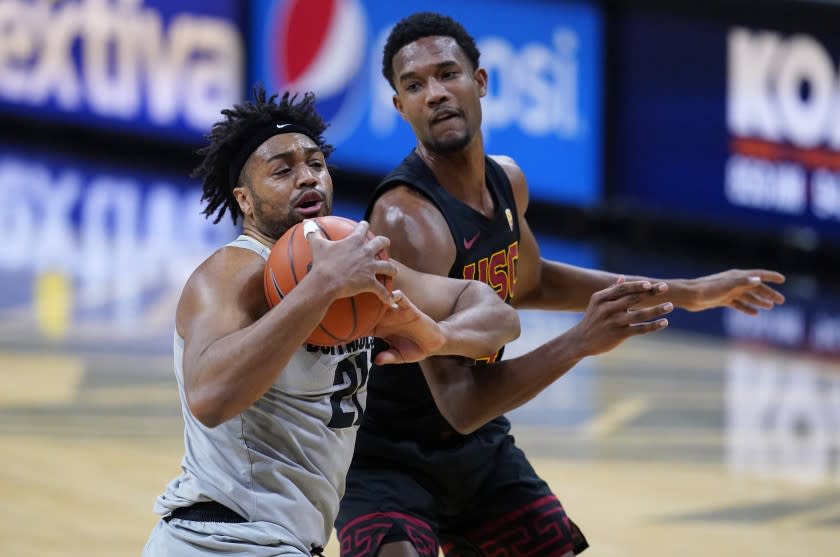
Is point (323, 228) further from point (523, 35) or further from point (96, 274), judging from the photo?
point (523, 35)

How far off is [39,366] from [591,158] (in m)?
6.80

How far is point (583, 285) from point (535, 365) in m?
1.12

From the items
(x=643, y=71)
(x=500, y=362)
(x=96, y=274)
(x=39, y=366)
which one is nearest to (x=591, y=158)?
(x=643, y=71)

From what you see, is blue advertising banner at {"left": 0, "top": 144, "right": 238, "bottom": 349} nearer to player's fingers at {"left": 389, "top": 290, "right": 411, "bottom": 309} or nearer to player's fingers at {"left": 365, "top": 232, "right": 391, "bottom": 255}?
player's fingers at {"left": 389, "top": 290, "right": 411, "bottom": 309}

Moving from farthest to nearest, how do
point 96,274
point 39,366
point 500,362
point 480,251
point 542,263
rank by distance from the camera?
point 96,274, point 39,366, point 542,263, point 480,251, point 500,362

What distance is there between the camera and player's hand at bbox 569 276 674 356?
3.72 meters

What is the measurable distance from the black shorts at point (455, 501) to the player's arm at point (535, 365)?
1.06 ft

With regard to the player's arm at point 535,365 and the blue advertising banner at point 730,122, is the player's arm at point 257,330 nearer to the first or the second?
the player's arm at point 535,365

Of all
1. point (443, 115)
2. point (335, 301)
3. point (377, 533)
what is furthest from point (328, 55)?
point (335, 301)

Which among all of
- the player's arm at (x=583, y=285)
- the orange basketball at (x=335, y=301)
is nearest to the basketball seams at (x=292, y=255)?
the orange basketball at (x=335, y=301)

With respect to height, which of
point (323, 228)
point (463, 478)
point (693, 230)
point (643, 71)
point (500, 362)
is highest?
point (643, 71)

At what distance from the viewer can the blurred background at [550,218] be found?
22.5 feet

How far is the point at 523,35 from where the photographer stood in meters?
13.9

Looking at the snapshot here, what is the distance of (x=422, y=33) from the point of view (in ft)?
14.6
